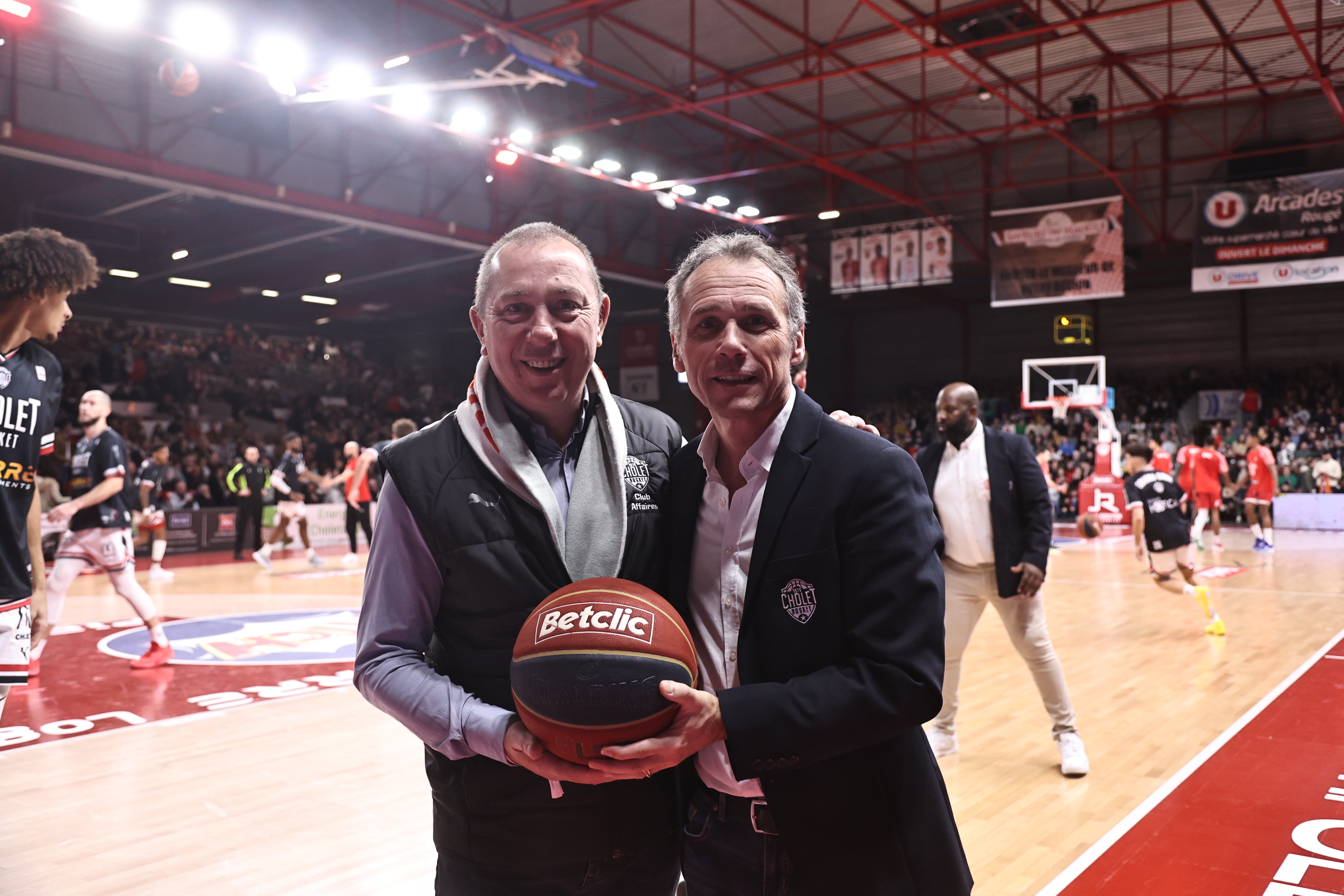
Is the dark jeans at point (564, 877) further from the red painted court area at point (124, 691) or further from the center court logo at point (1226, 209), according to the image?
the center court logo at point (1226, 209)

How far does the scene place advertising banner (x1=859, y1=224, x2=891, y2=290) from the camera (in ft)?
63.9

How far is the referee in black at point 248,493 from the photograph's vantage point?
1443cm

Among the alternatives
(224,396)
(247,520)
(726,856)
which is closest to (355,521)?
(247,520)

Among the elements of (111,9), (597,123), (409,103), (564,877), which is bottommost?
(564,877)

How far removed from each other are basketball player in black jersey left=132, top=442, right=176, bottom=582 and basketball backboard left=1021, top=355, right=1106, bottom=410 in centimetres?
1618

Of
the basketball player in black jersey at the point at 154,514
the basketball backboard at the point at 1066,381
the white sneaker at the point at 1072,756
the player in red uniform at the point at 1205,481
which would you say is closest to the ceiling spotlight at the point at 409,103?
the basketball player in black jersey at the point at 154,514

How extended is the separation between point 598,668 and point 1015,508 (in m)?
3.71

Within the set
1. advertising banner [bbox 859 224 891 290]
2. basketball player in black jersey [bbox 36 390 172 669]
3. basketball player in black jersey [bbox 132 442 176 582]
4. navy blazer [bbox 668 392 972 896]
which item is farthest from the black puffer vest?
advertising banner [bbox 859 224 891 290]

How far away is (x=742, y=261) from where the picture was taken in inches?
70.4

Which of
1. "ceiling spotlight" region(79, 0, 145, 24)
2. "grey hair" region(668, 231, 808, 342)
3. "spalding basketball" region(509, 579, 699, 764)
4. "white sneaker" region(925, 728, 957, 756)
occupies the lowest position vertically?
"white sneaker" region(925, 728, 957, 756)

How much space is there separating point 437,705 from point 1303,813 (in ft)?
13.4

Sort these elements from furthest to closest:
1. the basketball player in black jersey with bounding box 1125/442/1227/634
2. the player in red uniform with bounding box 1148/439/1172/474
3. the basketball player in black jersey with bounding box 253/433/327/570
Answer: the basketball player in black jersey with bounding box 253/433/327/570, the player in red uniform with bounding box 1148/439/1172/474, the basketball player in black jersey with bounding box 1125/442/1227/634

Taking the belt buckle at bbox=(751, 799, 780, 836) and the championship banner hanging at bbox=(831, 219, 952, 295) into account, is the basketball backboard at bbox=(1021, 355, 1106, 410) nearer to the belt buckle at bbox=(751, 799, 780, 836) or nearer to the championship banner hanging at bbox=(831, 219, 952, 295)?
the championship banner hanging at bbox=(831, 219, 952, 295)

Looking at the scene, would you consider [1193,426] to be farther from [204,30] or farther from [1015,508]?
[204,30]
